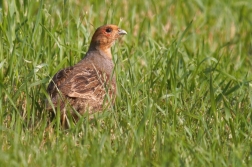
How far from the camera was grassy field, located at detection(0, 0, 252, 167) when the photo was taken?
5352 mm

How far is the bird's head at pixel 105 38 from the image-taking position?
770 centimetres

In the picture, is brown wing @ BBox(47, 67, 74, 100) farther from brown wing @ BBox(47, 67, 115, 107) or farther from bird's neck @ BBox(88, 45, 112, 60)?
bird's neck @ BBox(88, 45, 112, 60)

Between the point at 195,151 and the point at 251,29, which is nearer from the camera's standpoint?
the point at 195,151

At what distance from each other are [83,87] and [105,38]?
40.4 inches

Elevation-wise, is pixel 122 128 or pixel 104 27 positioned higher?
pixel 104 27

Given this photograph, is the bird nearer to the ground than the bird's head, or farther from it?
nearer to the ground

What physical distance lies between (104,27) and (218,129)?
82.4 inches

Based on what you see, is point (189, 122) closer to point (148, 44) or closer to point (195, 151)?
point (195, 151)

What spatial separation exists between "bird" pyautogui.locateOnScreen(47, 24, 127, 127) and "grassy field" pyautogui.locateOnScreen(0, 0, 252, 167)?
121 millimetres

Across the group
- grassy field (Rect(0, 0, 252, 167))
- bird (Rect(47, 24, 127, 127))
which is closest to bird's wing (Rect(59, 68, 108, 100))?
bird (Rect(47, 24, 127, 127))

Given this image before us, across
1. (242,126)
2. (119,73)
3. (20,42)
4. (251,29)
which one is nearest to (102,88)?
(119,73)

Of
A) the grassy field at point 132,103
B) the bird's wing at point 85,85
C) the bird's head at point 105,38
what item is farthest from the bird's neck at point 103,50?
the bird's wing at point 85,85

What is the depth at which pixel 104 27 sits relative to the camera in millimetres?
7762

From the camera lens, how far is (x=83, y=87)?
6836mm
